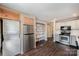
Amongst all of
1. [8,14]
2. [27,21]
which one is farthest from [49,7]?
[27,21]

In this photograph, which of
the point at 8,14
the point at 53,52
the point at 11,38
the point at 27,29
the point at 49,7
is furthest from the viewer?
the point at 27,29

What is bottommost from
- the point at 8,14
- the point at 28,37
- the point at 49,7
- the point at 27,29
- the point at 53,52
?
the point at 53,52

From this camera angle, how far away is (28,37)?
3547mm

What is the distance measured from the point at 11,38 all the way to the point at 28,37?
0.92 metres

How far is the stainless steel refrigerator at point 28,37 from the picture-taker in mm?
3324

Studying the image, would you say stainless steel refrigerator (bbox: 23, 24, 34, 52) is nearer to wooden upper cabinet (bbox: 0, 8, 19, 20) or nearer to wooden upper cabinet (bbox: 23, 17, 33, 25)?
wooden upper cabinet (bbox: 23, 17, 33, 25)

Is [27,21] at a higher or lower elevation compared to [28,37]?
higher

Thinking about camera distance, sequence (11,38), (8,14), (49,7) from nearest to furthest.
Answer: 1. (49,7)
2. (8,14)
3. (11,38)

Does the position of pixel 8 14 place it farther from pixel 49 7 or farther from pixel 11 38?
pixel 49 7

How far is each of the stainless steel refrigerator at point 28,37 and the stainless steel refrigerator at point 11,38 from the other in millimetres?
350

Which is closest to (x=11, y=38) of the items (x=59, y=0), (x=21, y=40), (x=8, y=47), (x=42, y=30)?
(x=8, y=47)

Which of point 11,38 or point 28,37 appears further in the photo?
point 28,37

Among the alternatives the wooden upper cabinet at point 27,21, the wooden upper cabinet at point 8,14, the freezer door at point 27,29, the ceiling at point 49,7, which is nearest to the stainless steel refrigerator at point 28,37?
the freezer door at point 27,29

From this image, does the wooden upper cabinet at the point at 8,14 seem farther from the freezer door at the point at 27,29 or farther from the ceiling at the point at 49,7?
the freezer door at the point at 27,29
